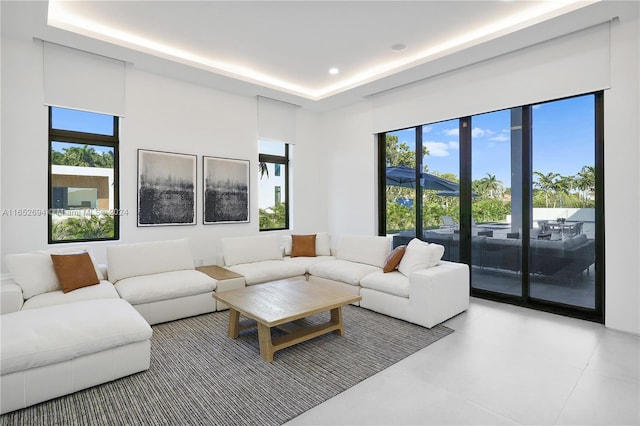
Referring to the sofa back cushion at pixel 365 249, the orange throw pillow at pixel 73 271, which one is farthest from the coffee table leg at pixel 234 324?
the sofa back cushion at pixel 365 249

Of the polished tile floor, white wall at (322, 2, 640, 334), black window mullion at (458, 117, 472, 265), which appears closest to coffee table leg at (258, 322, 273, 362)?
the polished tile floor

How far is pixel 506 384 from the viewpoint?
8.13 feet

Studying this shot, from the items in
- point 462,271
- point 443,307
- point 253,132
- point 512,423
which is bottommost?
point 512,423

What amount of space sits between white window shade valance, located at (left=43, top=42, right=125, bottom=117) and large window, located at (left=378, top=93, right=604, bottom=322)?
4428 mm

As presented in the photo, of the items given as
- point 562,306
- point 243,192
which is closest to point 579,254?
point 562,306

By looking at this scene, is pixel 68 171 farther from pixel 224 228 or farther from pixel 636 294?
Answer: pixel 636 294

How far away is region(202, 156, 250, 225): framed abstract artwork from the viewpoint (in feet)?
17.4

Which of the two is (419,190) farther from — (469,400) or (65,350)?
(65,350)

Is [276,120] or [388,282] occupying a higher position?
[276,120]

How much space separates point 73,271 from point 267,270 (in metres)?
2.21

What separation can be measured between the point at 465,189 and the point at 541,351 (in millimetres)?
2482

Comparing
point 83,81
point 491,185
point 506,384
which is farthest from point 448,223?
point 83,81

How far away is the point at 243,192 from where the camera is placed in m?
5.69

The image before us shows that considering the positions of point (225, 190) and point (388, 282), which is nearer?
point (388, 282)
